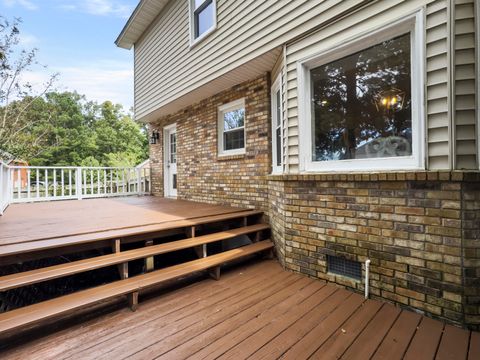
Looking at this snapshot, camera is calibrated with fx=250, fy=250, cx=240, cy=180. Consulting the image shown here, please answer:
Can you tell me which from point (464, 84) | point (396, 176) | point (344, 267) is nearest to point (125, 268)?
point (344, 267)

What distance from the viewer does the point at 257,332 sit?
187 centimetres

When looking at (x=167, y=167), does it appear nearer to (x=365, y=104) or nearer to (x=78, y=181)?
(x=78, y=181)

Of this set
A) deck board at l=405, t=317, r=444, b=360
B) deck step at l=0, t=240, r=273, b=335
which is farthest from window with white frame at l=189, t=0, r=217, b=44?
deck board at l=405, t=317, r=444, b=360

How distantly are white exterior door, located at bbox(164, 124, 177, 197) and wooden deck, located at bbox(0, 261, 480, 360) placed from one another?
5.16 m

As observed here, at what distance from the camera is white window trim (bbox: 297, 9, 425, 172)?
2.10m

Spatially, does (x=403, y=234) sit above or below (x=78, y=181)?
below

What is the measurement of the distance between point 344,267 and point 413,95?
1781 millimetres

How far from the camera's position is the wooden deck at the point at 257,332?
1.64 metres

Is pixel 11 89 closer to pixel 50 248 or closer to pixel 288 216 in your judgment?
pixel 50 248

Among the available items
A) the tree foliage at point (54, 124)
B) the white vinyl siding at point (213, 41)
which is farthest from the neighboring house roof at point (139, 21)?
the tree foliage at point (54, 124)

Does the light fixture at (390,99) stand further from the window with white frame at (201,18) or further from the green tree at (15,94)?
the green tree at (15,94)

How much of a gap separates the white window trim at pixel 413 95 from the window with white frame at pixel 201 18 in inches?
103

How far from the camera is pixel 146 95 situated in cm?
695

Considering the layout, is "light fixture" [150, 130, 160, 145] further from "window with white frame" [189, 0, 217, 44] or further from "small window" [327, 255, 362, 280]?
"small window" [327, 255, 362, 280]
